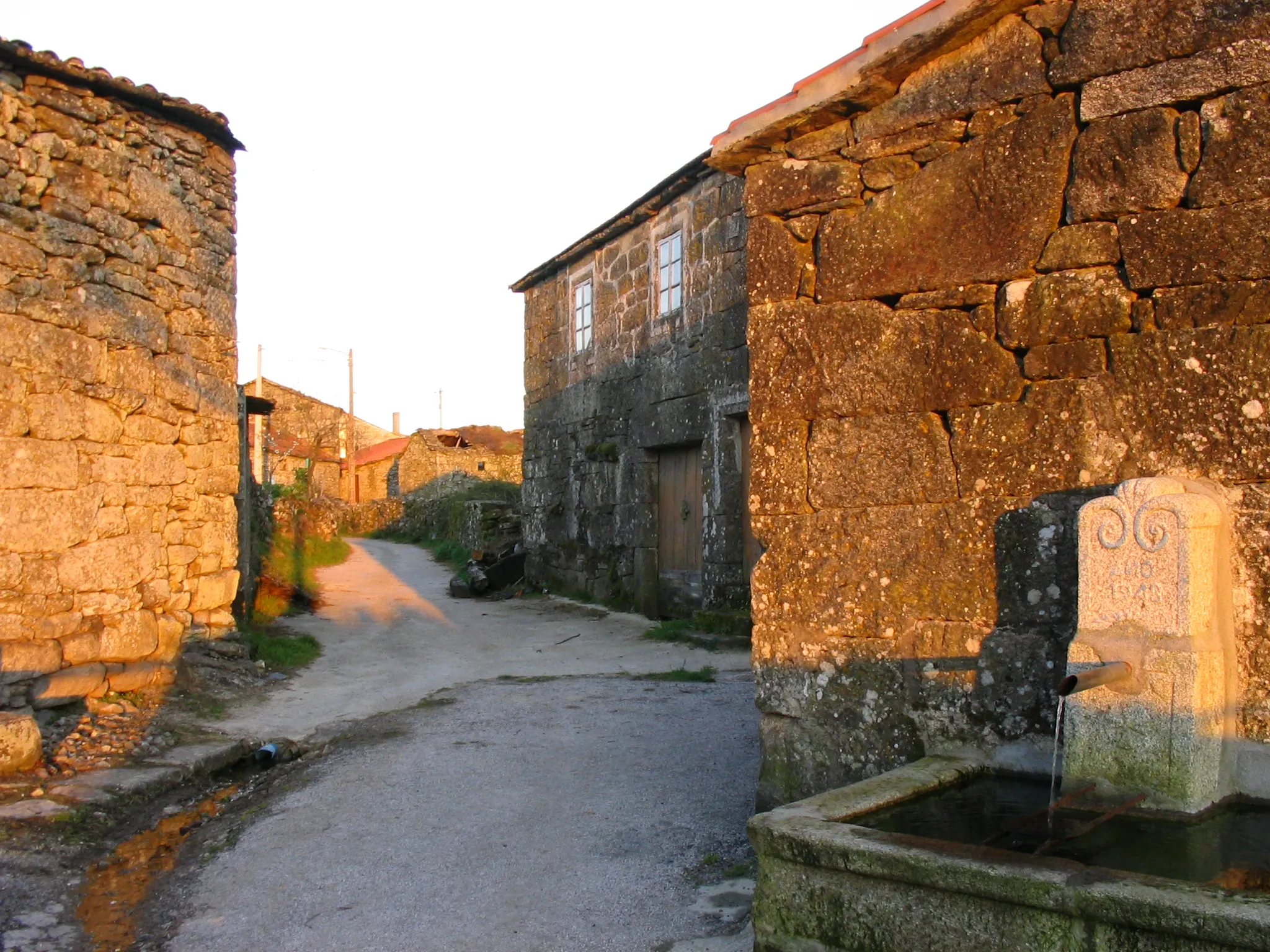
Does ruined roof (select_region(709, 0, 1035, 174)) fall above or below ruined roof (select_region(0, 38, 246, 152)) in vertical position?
below

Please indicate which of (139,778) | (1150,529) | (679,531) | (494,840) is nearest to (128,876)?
(139,778)

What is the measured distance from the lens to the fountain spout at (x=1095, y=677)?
9.12 feet

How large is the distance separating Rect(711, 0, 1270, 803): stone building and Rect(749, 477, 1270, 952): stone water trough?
0.25m

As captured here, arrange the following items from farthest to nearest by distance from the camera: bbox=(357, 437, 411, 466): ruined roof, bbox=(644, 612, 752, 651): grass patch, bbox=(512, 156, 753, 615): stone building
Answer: bbox=(357, 437, 411, 466): ruined roof, bbox=(512, 156, 753, 615): stone building, bbox=(644, 612, 752, 651): grass patch

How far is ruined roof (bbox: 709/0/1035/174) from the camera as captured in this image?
350 centimetres

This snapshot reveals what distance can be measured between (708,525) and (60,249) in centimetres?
637

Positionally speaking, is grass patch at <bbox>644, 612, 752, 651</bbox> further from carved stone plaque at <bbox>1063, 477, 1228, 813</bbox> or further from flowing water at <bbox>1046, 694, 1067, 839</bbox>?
carved stone plaque at <bbox>1063, 477, 1228, 813</bbox>

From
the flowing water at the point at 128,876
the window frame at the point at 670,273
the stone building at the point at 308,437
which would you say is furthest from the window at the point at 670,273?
the stone building at the point at 308,437

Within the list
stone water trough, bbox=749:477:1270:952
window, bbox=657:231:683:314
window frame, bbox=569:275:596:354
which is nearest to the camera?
stone water trough, bbox=749:477:1270:952

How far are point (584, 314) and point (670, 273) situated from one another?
2607mm

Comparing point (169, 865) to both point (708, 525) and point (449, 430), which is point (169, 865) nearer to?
point (708, 525)

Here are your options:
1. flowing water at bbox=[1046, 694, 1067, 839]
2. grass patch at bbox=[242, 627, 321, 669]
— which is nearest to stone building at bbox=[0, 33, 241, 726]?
grass patch at bbox=[242, 627, 321, 669]

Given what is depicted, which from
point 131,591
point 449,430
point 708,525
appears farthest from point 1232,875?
point 449,430

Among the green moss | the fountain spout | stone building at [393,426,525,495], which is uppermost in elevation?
stone building at [393,426,525,495]
